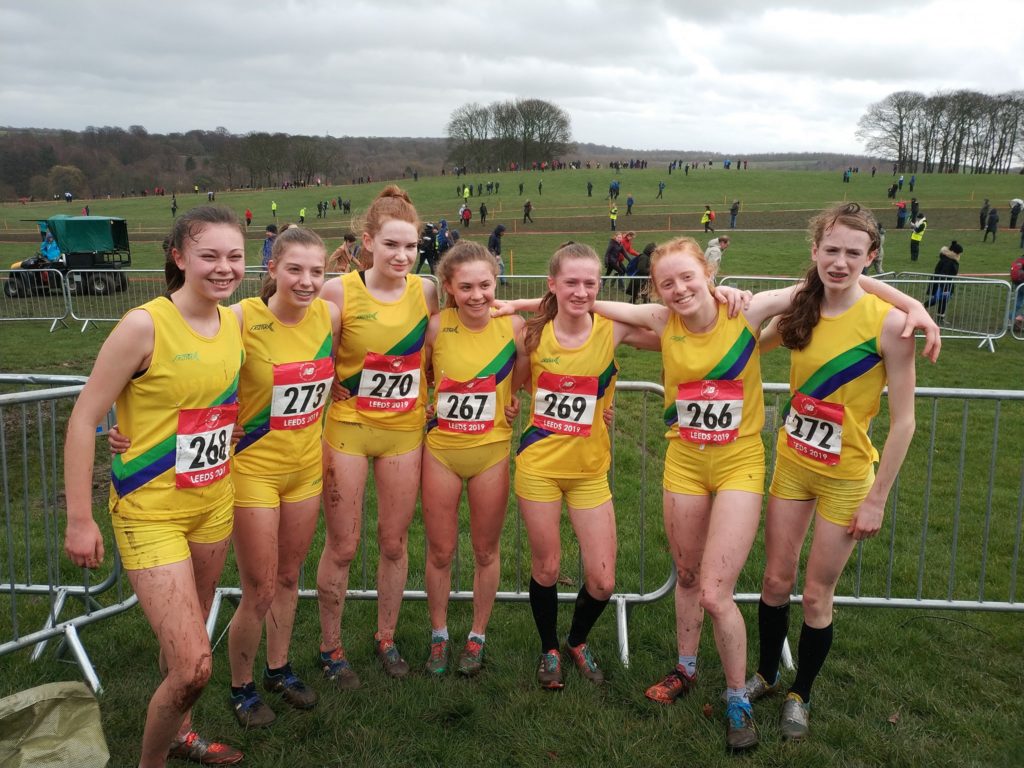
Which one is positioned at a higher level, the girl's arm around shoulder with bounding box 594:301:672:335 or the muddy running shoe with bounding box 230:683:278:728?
the girl's arm around shoulder with bounding box 594:301:672:335

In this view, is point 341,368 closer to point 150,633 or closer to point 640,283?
point 150,633

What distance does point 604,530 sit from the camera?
3.66m

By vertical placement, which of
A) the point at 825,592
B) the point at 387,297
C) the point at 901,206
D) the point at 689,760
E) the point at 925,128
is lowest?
the point at 689,760

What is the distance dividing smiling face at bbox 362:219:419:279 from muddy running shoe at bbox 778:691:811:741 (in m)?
2.80

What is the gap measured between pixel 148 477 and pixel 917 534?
5447mm

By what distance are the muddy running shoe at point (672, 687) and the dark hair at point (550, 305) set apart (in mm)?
1811

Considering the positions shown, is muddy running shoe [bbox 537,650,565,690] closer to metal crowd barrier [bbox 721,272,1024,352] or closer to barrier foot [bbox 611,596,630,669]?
barrier foot [bbox 611,596,630,669]

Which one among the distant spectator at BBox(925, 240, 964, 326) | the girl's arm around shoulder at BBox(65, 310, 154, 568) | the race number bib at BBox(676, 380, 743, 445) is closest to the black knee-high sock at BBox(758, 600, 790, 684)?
the race number bib at BBox(676, 380, 743, 445)

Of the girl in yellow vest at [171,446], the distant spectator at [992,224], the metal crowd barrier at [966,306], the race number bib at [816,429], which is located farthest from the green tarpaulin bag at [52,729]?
the distant spectator at [992,224]

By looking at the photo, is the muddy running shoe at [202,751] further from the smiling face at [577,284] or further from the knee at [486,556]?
the smiling face at [577,284]

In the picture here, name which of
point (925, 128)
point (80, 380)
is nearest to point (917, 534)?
point (80, 380)

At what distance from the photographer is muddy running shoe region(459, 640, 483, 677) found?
3.91 meters

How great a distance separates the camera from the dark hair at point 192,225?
288 centimetres

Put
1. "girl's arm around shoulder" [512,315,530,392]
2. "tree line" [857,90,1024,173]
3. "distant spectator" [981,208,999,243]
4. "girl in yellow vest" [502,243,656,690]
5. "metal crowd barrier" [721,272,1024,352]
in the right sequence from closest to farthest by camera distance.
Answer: "girl in yellow vest" [502,243,656,690] < "girl's arm around shoulder" [512,315,530,392] < "metal crowd barrier" [721,272,1024,352] < "distant spectator" [981,208,999,243] < "tree line" [857,90,1024,173]
